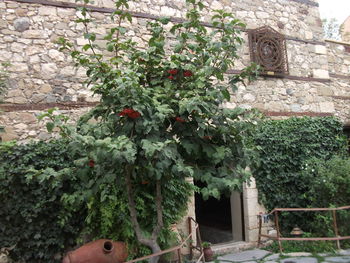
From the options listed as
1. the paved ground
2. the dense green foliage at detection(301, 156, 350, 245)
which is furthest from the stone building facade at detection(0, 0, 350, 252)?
the dense green foliage at detection(301, 156, 350, 245)

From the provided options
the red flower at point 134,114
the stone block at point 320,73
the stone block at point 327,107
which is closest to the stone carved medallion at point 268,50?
the stone block at point 320,73

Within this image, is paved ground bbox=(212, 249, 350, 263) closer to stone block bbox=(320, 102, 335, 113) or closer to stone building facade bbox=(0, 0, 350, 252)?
stone building facade bbox=(0, 0, 350, 252)

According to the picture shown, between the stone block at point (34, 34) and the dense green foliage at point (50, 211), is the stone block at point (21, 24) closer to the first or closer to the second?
the stone block at point (34, 34)

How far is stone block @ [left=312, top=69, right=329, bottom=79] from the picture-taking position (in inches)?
245

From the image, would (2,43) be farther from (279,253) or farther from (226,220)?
(226,220)

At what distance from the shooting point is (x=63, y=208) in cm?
375

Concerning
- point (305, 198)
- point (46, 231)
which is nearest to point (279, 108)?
point (305, 198)

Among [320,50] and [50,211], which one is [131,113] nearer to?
[50,211]

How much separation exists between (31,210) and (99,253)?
105cm

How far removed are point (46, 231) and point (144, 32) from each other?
3.31 m

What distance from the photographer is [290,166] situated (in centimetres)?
524

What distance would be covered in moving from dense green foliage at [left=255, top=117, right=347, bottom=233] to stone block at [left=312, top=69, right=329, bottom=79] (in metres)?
Answer: 1.32

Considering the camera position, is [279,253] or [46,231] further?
[279,253]

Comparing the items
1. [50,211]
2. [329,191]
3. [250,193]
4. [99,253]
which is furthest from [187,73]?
[329,191]
